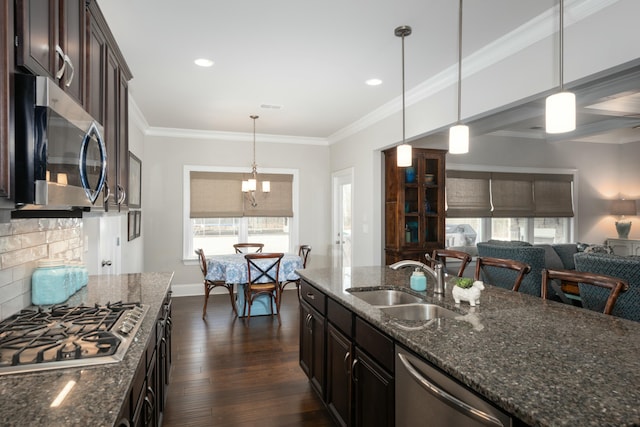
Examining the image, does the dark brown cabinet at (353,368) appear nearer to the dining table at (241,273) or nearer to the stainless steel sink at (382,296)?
the stainless steel sink at (382,296)

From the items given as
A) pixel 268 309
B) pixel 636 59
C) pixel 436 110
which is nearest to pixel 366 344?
pixel 636 59

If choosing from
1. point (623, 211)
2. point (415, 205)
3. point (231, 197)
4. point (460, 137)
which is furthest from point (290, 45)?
point (623, 211)

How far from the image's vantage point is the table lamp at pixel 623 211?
6.74 metres

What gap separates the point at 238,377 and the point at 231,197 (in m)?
3.69

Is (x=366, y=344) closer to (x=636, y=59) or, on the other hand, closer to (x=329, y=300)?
(x=329, y=300)

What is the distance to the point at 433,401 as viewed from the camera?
4.40 feet

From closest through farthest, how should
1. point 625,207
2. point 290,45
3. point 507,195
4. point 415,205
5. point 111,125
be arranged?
point 111,125, point 290,45, point 415,205, point 507,195, point 625,207

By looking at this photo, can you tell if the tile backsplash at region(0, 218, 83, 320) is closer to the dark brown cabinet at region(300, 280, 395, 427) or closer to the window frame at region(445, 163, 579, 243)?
the dark brown cabinet at region(300, 280, 395, 427)

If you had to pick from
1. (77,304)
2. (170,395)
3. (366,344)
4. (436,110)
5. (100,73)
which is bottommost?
(170,395)

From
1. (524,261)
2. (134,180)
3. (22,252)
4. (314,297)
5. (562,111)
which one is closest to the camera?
(562,111)

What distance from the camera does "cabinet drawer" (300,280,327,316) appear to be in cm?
252

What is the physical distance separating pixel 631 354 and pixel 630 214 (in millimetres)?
7103

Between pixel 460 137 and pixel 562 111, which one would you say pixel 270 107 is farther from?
pixel 562 111

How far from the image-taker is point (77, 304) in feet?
6.87
